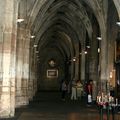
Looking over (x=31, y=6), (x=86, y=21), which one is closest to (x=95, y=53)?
(x=86, y=21)

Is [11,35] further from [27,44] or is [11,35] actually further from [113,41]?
[113,41]

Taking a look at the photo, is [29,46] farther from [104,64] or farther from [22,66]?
[104,64]

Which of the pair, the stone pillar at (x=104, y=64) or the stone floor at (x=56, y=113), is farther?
the stone pillar at (x=104, y=64)

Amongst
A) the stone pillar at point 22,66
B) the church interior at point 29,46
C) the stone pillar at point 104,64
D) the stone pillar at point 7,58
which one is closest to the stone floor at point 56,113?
the church interior at point 29,46

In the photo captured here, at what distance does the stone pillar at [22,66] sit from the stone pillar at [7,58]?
8.21 m

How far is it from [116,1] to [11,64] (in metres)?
12.1

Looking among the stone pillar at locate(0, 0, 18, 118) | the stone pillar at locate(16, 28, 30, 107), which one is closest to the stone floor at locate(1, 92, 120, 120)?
the stone pillar at locate(0, 0, 18, 118)

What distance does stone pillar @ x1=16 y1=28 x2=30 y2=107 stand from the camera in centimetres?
3016

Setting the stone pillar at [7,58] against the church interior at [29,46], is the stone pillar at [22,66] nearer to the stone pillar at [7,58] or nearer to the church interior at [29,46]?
the church interior at [29,46]

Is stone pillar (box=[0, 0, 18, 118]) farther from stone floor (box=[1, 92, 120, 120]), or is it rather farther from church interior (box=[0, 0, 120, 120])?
stone floor (box=[1, 92, 120, 120])

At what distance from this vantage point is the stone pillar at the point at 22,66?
3016cm

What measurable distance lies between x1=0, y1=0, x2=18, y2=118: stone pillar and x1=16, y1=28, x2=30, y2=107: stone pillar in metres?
8.21

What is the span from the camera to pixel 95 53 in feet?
135

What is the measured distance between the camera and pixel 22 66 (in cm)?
3131
